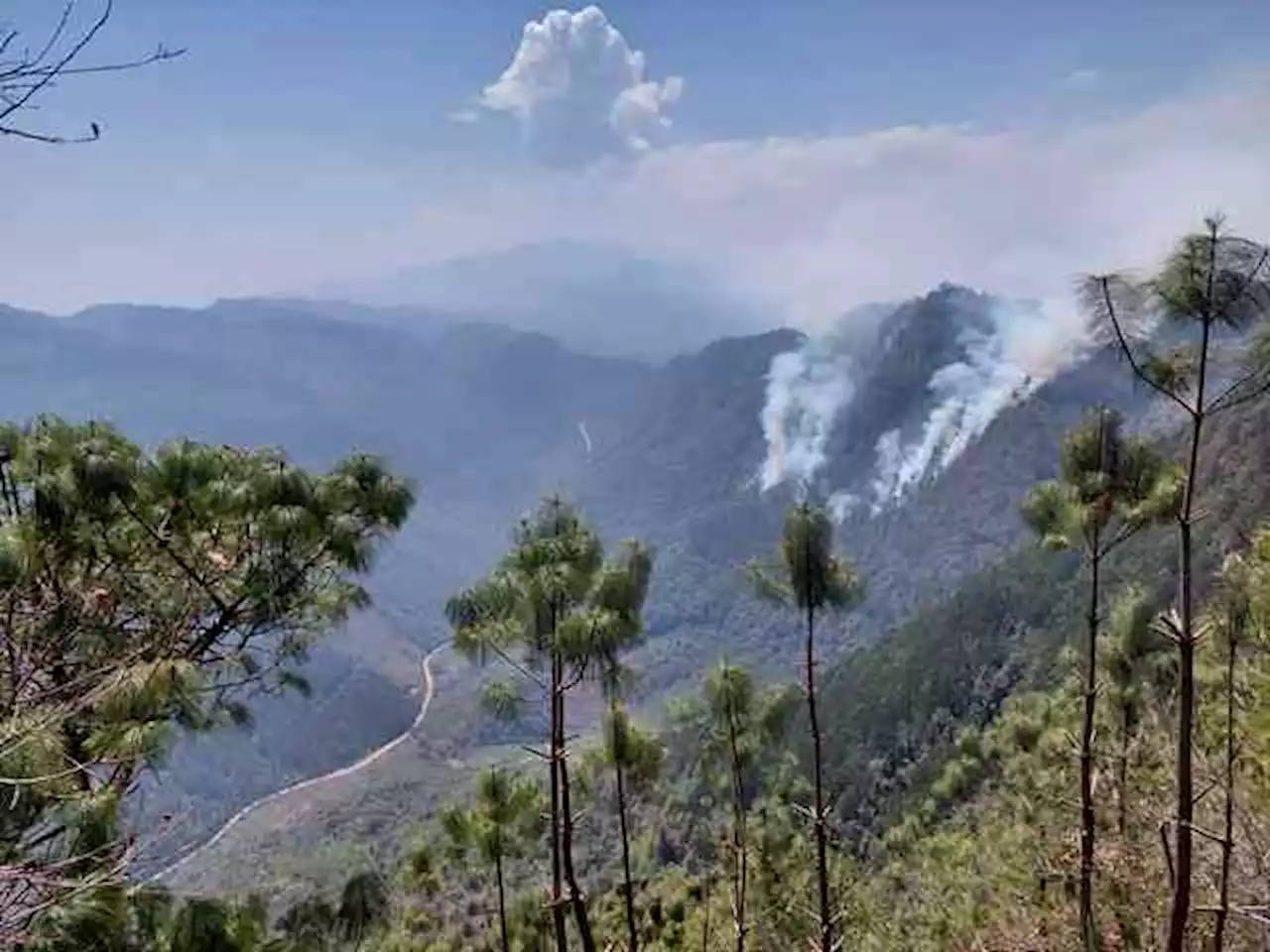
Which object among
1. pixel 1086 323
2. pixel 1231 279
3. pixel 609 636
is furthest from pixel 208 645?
pixel 1231 279

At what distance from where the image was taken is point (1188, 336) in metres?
6.28

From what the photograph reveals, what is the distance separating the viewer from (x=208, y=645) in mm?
7230

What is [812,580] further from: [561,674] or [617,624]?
[561,674]

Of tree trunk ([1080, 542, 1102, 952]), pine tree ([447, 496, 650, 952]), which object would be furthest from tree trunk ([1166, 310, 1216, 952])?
pine tree ([447, 496, 650, 952])

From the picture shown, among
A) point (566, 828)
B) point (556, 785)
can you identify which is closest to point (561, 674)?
point (556, 785)

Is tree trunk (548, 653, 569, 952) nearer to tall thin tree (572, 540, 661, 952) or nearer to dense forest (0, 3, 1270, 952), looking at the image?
dense forest (0, 3, 1270, 952)

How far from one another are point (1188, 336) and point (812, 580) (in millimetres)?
4784

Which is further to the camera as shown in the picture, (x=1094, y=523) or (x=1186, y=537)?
(x=1094, y=523)

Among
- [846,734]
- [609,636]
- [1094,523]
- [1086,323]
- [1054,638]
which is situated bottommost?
[846,734]

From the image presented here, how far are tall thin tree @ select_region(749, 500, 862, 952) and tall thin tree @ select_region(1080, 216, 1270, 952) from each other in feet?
13.8

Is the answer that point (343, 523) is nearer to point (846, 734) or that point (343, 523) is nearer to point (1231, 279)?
point (1231, 279)

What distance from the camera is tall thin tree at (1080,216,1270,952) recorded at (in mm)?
5980

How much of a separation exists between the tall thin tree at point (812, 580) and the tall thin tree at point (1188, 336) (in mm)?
4196

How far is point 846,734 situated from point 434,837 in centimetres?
6789
